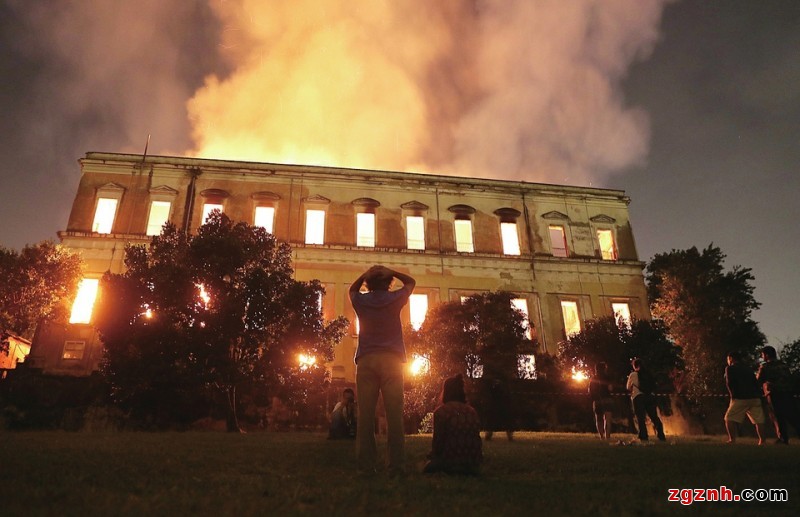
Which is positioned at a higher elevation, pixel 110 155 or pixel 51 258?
pixel 110 155

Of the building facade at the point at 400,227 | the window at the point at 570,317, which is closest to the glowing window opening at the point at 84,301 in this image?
the building facade at the point at 400,227

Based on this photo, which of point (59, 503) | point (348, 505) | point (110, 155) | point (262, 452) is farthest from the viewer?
point (110, 155)

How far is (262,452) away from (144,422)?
12039 mm

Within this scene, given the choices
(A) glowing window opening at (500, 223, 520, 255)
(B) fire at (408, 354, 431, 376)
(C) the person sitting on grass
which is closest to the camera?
(C) the person sitting on grass

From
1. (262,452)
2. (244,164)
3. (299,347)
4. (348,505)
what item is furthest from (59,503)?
(244,164)

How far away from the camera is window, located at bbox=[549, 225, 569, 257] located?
30.3 meters

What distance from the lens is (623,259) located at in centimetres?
3008

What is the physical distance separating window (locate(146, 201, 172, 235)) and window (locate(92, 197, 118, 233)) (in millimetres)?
1966

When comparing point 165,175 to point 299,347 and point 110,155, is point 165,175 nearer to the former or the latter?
point 110,155

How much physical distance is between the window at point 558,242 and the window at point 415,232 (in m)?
8.45

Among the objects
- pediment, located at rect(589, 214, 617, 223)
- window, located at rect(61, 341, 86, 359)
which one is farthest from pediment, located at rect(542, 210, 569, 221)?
window, located at rect(61, 341, 86, 359)

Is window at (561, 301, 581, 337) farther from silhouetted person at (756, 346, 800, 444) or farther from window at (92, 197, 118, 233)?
window at (92, 197, 118, 233)

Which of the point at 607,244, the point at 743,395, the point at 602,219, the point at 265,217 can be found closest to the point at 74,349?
the point at 265,217

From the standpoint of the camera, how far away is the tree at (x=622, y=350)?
21.1m
